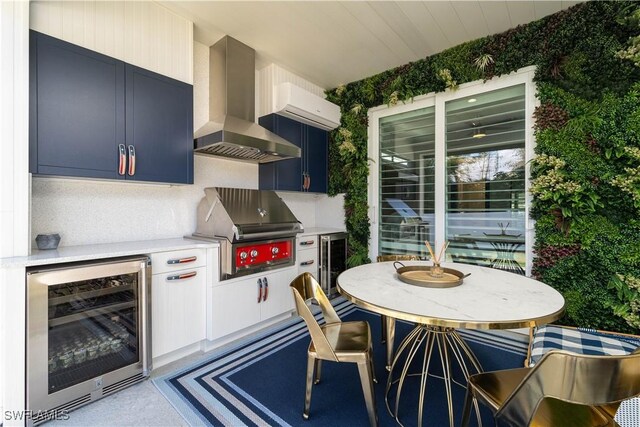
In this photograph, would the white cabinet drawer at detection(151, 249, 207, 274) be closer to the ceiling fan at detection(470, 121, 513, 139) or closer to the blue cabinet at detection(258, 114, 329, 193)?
the blue cabinet at detection(258, 114, 329, 193)

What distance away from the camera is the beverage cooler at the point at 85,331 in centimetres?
166

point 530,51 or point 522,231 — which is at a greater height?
point 530,51

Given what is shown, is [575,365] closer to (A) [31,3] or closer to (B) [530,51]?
(B) [530,51]

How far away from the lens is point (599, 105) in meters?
2.41

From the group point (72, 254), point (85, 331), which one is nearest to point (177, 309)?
point (85, 331)

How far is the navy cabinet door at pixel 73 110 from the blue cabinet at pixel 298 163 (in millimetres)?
1642

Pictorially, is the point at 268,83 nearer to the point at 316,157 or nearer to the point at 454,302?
the point at 316,157

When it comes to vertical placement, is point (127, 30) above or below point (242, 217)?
above

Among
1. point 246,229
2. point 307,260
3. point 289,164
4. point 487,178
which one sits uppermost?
point 289,164

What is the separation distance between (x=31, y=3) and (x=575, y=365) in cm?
342

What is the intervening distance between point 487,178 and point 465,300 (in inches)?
87.1

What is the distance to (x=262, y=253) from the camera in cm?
287

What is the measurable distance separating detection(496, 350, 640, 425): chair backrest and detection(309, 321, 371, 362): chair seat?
0.80 meters

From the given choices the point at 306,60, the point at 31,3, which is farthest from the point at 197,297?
the point at 306,60
